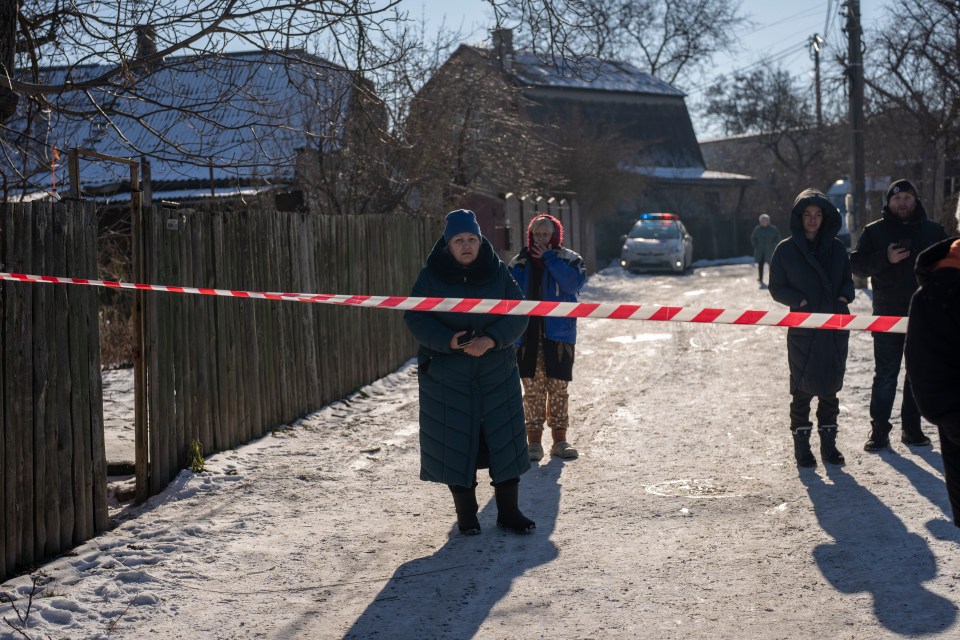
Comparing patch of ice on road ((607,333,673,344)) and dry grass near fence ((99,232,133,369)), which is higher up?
dry grass near fence ((99,232,133,369))

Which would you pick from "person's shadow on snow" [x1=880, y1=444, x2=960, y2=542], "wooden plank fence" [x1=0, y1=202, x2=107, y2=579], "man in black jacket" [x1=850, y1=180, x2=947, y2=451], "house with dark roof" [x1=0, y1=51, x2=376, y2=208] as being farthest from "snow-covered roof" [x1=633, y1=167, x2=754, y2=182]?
"wooden plank fence" [x1=0, y1=202, x2=107, y2=579]

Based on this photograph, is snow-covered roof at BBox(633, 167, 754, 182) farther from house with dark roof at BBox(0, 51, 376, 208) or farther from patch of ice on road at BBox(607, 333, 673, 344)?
patch of ice on road at BBox(607, 333, 673, 344)

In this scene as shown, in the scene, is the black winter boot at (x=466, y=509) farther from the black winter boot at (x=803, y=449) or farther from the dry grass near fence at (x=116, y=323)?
the dry grass near fence at (x=116, y=323)

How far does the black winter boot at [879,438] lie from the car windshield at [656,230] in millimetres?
23702

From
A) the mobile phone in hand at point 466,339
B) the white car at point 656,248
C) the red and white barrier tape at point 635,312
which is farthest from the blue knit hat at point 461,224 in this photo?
the white car at point 656,248

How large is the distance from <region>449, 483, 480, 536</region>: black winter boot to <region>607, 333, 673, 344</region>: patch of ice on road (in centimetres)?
876

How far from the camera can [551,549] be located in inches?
219

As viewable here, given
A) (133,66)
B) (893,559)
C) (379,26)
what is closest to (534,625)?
(893,559)

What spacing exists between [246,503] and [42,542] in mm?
1410

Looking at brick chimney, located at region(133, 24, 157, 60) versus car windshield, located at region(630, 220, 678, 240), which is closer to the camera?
brick chimney, located at region(133, 24, 157, 60)

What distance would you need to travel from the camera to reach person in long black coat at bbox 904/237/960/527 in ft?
10.6

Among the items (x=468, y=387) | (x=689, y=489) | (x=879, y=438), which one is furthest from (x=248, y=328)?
(x=879, y=438)

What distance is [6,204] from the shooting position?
16.9ft

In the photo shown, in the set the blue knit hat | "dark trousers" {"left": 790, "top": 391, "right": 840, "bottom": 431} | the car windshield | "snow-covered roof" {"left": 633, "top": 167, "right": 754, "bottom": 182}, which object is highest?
"snow-covered roof" {"left": 633, "top": 167, "right": 754, "bottom": 182}
